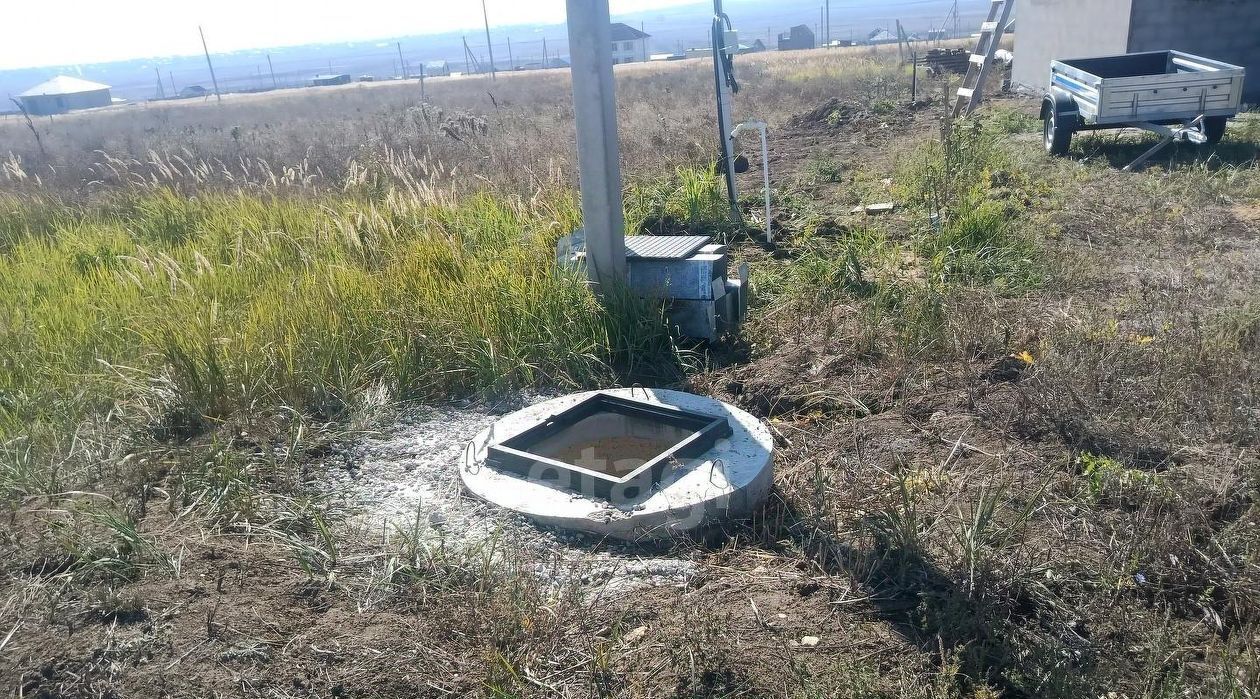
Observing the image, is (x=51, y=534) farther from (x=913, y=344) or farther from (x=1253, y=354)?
(x=1253, y=354)

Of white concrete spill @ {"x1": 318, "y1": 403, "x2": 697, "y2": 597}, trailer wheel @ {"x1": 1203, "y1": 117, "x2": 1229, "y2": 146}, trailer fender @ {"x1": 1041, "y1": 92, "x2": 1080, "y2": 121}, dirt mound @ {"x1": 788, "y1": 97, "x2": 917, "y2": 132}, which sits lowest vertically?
white concrete spill @ {"x1": 318, "y1": 403, "x2": 697, "y2": 597}

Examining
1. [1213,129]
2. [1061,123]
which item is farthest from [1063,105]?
[1213,129]

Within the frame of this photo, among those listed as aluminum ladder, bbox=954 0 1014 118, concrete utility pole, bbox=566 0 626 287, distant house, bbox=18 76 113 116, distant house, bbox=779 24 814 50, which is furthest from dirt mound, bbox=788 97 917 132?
distant house, bbox=779 24 814 50

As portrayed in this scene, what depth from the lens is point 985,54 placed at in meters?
16.5

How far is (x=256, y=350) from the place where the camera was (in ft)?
16.6

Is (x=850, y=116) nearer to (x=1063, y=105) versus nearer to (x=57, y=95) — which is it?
(x=1063, y=105)

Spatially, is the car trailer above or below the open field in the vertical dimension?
above

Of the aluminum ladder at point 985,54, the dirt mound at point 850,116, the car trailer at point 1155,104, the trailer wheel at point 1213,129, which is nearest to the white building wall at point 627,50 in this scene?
the dirt mound at point 850,116

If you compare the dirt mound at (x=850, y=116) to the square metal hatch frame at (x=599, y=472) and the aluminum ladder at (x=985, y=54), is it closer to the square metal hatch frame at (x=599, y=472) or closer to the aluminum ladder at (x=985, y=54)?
the aluminum ladder at (x=985, y=54)

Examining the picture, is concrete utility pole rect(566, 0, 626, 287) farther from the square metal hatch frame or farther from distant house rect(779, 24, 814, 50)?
distant house rect(779, 24, 814, 50)

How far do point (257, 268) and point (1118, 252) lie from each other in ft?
22.0

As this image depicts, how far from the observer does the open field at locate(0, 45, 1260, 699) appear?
2.89 m

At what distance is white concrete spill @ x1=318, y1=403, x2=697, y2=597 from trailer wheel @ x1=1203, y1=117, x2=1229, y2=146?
9915mm

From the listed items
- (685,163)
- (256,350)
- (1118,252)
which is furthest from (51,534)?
(685,163)
